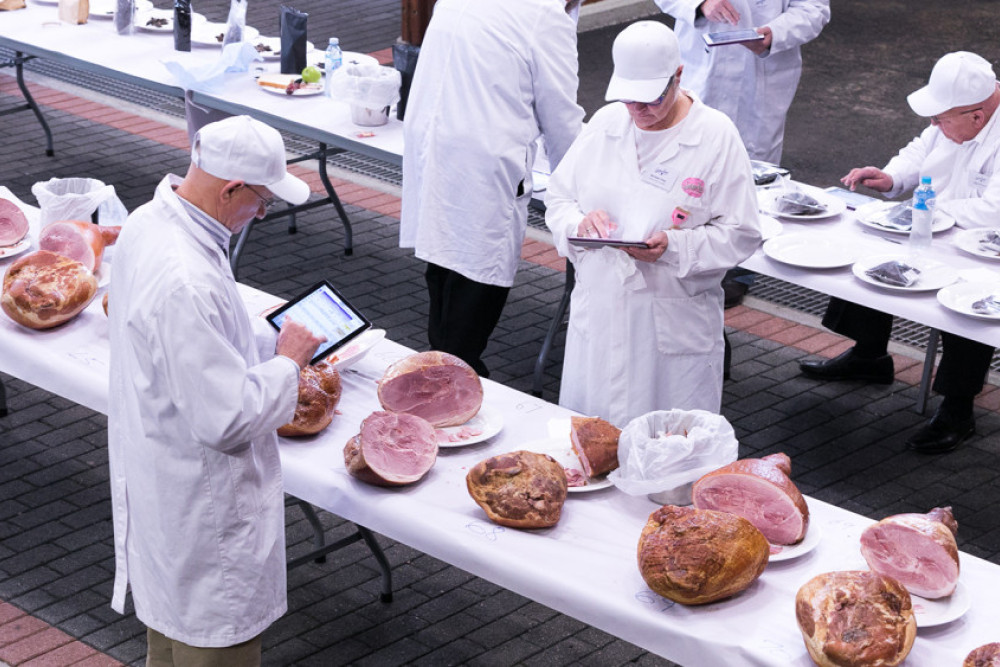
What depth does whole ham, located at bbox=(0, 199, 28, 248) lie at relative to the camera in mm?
4871

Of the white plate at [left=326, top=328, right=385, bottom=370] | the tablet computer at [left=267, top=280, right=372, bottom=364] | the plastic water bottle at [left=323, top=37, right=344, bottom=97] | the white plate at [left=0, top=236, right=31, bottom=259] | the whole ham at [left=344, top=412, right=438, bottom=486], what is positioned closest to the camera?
the whole ham at [left=344, top=412, right=438, bottom=486]

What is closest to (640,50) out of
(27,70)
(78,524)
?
(78,524)

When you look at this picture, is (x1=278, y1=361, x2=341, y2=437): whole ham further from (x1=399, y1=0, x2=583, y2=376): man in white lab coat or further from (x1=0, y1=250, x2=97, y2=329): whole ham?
(x1=399, y1=0, x2=583, y2=376): man in white lab coat

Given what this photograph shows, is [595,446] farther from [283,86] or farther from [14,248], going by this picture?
[283,86]

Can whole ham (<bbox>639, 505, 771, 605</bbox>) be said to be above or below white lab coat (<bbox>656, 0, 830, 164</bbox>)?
below

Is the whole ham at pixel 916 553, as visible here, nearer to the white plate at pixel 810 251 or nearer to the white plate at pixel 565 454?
the white plate at pixel 565 454

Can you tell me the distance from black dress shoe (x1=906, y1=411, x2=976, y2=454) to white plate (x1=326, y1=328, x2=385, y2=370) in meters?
2.48

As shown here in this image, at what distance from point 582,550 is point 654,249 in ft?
3.82

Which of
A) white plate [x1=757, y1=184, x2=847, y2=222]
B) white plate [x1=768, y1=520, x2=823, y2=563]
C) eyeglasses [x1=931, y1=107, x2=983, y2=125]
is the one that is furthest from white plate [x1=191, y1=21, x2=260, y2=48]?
white plate [x1=768, y1=520, x2=823, y2=563]

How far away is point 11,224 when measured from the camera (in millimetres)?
4906

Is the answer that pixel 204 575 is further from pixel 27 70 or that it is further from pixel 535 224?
pixel 27 70

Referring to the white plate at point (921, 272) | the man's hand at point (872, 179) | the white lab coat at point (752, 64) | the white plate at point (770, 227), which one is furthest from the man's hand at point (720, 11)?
the white plate at point (921, 272)

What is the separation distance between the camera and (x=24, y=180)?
8.20 meters

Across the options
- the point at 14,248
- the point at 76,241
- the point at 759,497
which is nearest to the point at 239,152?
the point at 759,497
